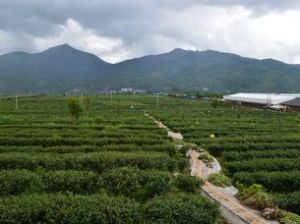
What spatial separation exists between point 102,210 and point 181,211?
2.38 meters

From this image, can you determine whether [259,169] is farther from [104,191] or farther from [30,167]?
[30,167]

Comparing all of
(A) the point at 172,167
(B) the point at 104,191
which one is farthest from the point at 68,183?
(A) the point at 172,167

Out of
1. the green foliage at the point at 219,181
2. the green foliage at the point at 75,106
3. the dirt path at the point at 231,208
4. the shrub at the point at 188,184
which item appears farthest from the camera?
the green foliage at the point at 75,106

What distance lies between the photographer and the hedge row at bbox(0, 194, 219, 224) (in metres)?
11.9

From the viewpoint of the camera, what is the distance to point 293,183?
20.8m

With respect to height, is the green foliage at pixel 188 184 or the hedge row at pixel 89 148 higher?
the green foliage at pixel 188 184

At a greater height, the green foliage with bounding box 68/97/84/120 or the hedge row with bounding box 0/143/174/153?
the green foliage with bounding box 68/97/84/120

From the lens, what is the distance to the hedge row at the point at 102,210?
11.9 metres

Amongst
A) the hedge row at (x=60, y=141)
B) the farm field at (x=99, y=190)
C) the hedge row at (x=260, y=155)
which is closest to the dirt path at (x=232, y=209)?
the farm field at (x=99, y=190)

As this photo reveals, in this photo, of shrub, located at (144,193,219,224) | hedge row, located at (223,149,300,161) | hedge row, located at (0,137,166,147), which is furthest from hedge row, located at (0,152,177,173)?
hedge row, located at (0,137,166,147)

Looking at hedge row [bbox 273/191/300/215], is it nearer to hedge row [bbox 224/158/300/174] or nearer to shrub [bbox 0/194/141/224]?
hedge row [bbox 224/158/300/174]

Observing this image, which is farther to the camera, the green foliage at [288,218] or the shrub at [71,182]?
the shrub at [71,182]

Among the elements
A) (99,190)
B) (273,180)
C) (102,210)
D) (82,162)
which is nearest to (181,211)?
(102,210)

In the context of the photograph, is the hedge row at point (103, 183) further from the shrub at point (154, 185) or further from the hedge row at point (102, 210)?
the hedge row at point (102, 210)
